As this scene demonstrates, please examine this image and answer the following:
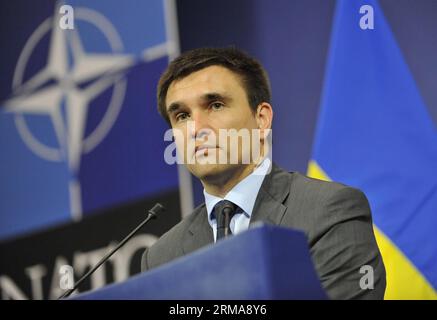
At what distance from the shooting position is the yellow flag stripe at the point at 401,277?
3.38 meters

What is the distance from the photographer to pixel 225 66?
2998 millimetres

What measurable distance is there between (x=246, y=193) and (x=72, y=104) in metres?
2.13

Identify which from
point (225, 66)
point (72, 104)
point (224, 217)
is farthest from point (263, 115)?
point (72, 104)

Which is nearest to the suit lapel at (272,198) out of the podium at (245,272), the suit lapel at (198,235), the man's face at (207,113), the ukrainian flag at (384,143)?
the man's face at (207,113)

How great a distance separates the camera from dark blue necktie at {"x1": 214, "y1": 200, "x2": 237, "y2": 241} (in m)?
2.53

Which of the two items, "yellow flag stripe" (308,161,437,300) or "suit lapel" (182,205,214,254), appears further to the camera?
"yellow flag stripe" (308,161,437,300)

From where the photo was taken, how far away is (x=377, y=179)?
356 centimetres

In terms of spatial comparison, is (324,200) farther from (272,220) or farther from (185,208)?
(185,208)

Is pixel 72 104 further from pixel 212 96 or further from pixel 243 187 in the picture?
pixel 243 187

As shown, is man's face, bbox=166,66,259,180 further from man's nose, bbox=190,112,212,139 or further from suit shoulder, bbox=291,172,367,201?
suit shoulder, bbox=291,172,367,201

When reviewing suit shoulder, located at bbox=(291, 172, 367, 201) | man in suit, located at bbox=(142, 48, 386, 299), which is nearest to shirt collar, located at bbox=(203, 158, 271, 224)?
man in suit, located at bbox=(142, 48, 386, 299)

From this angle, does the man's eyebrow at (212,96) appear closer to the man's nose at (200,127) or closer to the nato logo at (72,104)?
the man's nose at (200,127)
